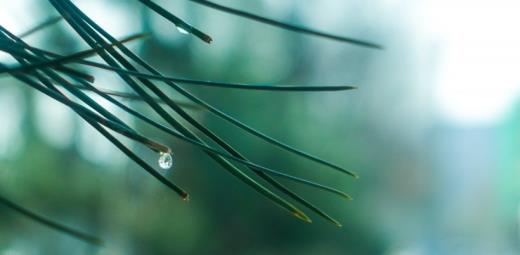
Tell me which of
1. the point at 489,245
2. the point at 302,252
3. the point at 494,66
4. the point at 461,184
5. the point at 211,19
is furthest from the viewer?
the point at 461,184

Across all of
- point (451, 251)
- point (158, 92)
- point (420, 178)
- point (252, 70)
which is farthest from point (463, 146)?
point (158, 92)

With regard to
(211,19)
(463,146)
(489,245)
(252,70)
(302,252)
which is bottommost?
(302,252)

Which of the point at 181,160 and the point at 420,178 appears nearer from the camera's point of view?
the point at 181,160

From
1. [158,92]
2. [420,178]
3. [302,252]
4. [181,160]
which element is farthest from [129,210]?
[158,92]

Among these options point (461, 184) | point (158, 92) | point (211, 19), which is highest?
point (461, 184)

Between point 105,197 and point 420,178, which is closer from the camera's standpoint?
point 105,197

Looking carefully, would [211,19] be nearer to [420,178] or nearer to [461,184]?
[420,178]

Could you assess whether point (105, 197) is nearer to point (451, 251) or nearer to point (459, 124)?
point (451, 251)

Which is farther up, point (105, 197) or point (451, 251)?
point (451, 251)

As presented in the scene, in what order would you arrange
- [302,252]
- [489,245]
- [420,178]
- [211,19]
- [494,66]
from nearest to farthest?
[302,252] < [211,19] < [420,178] < [494,66] < [489,245]
